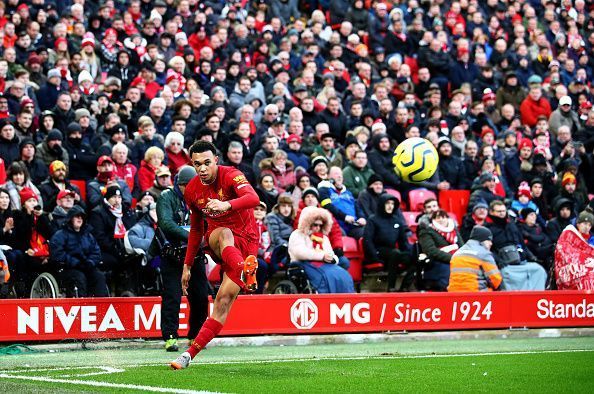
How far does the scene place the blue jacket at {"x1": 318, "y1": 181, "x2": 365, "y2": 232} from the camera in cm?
1764

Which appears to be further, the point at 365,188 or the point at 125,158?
the point at 365,188

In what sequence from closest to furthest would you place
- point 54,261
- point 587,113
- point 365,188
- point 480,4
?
point 54,261 → point 365,188 → point 587,113 → point 480,4

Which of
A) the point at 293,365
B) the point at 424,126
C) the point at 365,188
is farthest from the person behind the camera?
the point at 424,126

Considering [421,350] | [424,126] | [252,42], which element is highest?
[252,42]

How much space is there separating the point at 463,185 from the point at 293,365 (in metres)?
10.1

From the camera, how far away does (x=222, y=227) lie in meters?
10.4

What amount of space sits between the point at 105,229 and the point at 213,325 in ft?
18.5

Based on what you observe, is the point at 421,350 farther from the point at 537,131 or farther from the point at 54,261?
the point at 537,131

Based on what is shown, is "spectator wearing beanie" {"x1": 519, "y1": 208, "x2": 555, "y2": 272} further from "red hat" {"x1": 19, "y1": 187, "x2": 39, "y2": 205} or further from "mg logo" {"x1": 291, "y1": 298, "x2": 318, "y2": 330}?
"red hat" {"x1": 19, "y1": 187, "x2": 39, "y2": 205}

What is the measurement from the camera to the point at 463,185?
20.2 meters

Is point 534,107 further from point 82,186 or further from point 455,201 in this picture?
point 82,186

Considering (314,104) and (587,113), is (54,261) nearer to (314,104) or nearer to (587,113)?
(314,104)

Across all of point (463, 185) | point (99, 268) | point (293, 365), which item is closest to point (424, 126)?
point (463, 185)

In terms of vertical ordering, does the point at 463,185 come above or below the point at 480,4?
below
